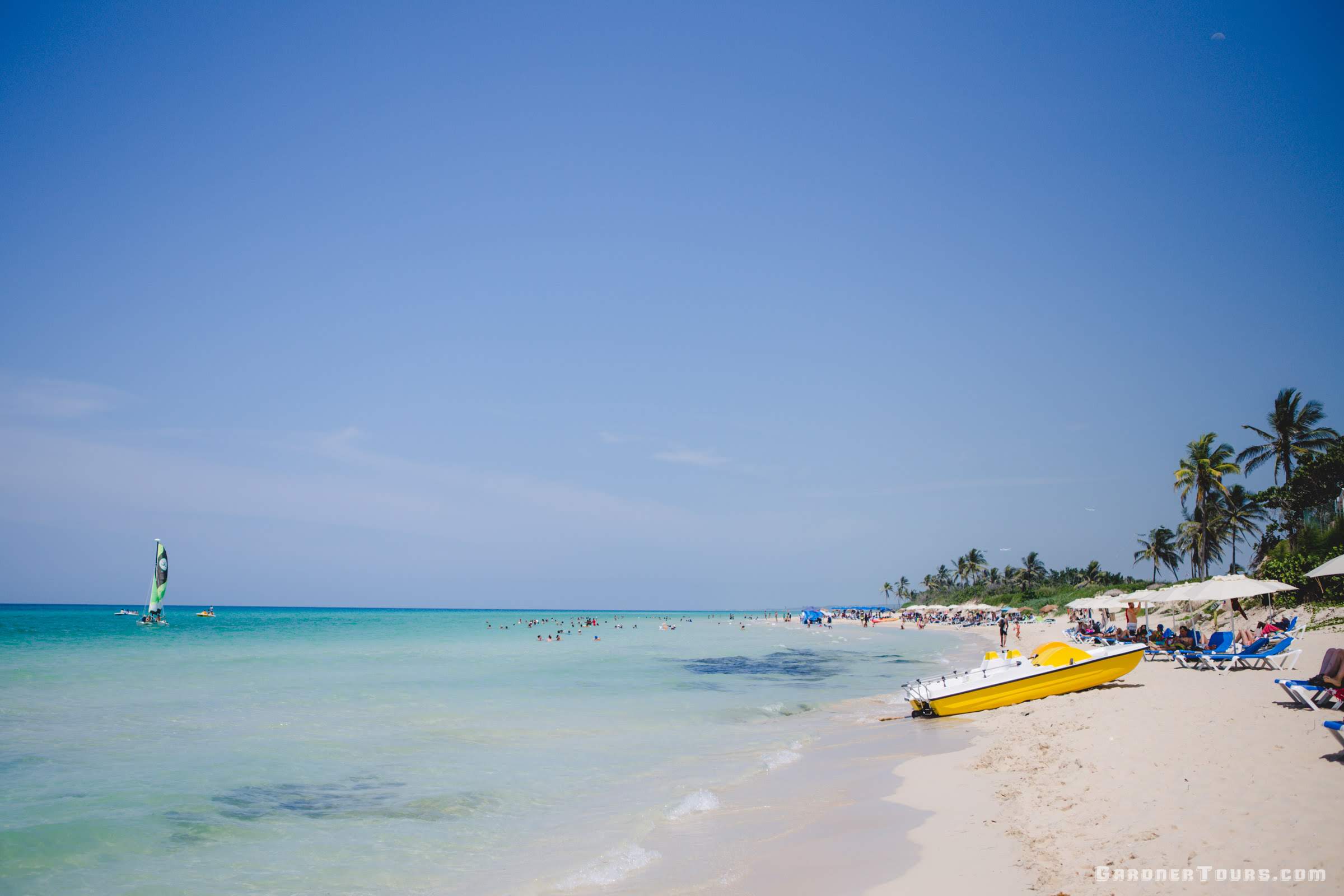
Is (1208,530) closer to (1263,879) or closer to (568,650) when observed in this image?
(568,650)

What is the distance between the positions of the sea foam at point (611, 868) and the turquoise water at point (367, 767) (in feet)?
0.14

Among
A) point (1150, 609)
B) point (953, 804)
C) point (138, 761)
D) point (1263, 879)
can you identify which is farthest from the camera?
point (1150, 609)

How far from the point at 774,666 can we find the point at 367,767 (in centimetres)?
2577

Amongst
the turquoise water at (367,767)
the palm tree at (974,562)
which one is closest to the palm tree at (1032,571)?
the palm tree at (974,562)

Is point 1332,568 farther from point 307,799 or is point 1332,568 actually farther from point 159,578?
point 159,578

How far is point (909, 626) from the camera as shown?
295 feet

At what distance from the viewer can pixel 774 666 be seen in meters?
36.1

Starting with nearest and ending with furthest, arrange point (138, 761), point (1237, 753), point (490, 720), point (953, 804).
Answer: point (1237, 753), point (953, 804), point (138, 761), point (490, 720)

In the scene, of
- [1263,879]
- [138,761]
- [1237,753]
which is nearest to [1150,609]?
[1237,753]

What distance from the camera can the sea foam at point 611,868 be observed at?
7.64 metres

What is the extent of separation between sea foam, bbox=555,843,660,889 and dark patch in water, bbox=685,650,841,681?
22050mm

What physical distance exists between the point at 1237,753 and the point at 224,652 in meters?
47.4

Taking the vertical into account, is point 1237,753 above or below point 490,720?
above

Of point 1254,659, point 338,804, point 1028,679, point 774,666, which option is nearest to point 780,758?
point 1028,679
